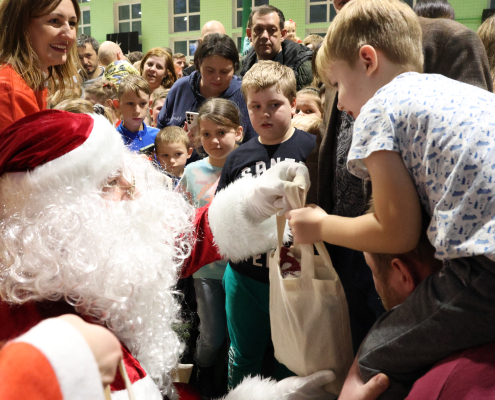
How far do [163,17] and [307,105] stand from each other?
10732mm

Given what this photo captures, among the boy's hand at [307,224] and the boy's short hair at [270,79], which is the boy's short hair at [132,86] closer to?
the boy's short hair at [270,79]

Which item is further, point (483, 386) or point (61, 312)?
point (61, 312)

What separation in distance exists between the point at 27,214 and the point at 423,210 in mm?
968

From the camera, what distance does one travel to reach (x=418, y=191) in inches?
40.3

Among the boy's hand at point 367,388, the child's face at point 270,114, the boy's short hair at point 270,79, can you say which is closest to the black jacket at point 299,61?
the boy's short hair at point 270,79

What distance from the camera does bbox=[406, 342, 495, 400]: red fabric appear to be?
0.88m

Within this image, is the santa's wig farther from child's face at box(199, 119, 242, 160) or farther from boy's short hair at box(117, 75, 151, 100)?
boy's short hair at box(117, 75, 151, 100)

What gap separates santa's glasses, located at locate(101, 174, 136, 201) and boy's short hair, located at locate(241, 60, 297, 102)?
0.94m

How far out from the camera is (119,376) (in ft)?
3.28

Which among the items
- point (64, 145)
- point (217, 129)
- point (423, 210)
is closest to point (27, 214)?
point (64, 145)

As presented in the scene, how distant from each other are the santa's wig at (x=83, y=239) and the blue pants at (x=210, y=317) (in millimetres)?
1016

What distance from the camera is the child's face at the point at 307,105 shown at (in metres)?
2.91

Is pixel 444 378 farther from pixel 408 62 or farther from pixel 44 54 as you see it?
pixel 44 54

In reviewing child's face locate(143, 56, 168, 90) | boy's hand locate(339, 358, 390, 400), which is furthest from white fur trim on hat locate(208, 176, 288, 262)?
child's face locate(143, 56, 168, 90)
